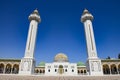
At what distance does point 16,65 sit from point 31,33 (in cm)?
1656

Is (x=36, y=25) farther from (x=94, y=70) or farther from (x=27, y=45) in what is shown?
(x=94, y=70)

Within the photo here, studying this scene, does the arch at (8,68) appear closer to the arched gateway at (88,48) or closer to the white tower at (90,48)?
the arched gateway at (88,48)

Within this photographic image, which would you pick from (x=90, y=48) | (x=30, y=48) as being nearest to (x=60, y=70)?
(x=90, y=48)

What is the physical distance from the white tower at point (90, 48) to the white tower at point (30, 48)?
1137 centimetres

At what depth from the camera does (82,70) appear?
4834 cm

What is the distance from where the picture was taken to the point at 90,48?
1088 inches

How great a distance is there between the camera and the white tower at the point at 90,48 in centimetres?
2517

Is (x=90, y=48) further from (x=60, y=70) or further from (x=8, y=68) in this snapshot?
(x=8, y=68)

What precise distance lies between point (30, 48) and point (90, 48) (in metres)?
12.6

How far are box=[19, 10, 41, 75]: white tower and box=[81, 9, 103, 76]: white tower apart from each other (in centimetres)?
1137

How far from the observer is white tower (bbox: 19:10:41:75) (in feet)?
83.0

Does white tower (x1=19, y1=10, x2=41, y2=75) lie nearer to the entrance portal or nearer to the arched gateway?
the arched gateway

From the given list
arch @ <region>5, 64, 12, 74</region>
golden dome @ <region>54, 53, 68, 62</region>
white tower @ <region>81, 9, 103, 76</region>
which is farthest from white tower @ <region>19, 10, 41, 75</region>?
arch @ <region>5, 64, 12, 74</region>

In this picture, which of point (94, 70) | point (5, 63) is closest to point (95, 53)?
point (94, 70)
